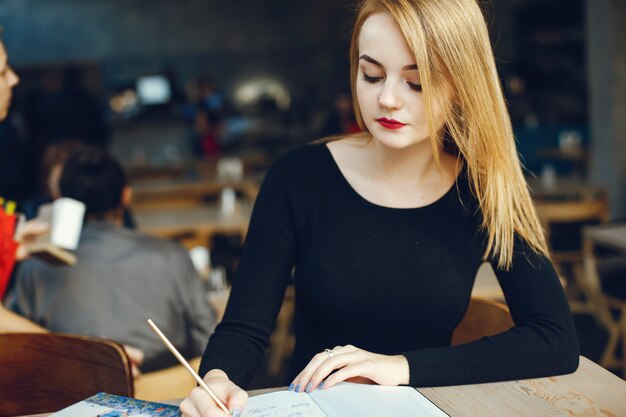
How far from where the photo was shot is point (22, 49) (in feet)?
39.7

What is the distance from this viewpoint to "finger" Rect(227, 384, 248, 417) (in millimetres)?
1154

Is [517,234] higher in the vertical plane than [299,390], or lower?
higher

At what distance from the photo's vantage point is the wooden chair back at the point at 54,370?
1646mm

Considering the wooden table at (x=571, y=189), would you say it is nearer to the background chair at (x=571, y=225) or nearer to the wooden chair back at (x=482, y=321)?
the background chair at (x=571, y=225)

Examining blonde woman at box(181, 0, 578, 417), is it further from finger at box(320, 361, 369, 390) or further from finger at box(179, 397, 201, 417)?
finger at box(179, 397, 201, 417)

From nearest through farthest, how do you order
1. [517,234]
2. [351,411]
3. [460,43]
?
[351,411] < [460,43] < [517,234]

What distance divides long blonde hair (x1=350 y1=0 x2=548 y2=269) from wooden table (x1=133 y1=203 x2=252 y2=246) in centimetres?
Result: 274

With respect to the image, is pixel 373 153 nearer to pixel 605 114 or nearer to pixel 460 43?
pixel 460 43

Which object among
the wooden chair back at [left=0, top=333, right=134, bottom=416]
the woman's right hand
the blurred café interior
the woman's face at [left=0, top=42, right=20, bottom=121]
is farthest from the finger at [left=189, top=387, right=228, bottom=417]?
the blurred café interior

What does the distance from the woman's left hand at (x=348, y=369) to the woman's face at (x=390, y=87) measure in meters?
0.41

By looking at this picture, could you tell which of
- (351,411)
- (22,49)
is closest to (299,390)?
(351,411)

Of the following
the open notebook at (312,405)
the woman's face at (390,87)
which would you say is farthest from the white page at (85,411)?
the woman's face at (390,87)

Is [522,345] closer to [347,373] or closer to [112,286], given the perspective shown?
[347,373]

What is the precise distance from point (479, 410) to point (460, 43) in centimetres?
66
